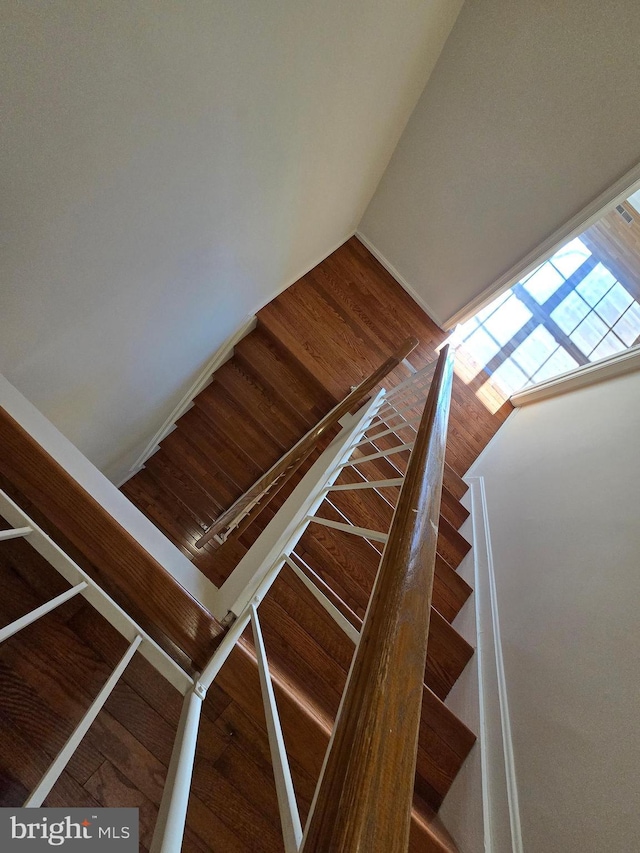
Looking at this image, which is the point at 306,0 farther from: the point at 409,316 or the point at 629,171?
the point at 409,316

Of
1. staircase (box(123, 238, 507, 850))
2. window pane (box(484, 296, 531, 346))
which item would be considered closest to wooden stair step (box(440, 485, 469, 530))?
staircase (box(123, 238, 507, 850))

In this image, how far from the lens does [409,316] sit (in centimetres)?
357

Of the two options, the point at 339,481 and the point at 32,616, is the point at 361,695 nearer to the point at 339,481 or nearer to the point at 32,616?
the point at 32,616

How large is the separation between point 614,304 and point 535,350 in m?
0.59

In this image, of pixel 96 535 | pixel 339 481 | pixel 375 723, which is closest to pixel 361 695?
pixel 375 723

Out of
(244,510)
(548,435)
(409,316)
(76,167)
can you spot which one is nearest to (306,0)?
(76,167)

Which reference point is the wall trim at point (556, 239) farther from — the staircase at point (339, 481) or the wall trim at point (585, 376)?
the wall trim at point (585, 376)

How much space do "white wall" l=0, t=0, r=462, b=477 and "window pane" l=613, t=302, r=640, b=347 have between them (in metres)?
2.00

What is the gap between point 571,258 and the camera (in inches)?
145

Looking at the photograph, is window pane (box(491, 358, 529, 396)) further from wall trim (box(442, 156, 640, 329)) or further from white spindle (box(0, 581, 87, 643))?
white spindle (box(0, 581, 87, 643))

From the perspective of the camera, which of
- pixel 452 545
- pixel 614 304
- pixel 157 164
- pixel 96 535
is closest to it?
pixel 96 535

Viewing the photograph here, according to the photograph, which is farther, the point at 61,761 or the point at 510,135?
the point at 510,135

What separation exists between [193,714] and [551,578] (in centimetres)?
124

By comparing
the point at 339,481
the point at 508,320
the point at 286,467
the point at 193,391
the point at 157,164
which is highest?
the point at 157,164
